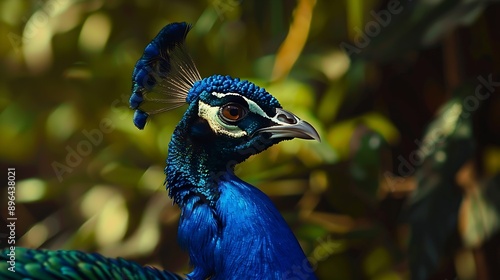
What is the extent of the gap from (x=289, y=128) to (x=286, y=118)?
0.02 metres

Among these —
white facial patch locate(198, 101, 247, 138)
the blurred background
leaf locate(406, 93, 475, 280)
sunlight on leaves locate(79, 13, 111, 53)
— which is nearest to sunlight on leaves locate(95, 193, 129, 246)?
the blurred background

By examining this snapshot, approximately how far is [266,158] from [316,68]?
32 cm

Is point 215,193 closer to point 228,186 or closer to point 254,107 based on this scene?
point 228,186

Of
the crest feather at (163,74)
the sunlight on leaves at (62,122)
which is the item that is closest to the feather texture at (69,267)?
the crest feather at (163,74)

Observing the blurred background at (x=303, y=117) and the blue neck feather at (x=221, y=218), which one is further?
the blurred background at (x=303, y=117)

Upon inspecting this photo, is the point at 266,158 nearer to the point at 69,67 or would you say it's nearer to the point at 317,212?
the point at 317,212

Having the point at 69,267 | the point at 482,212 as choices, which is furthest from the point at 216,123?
the point at 482,212

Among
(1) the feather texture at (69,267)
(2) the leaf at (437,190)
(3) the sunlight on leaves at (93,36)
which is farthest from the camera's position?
(3) the sunlight on leaves at (93,36)

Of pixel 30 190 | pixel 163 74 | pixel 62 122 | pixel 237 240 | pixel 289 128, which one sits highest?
pixel 62 122

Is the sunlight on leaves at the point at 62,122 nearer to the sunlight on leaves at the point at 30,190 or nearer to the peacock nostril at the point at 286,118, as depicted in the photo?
the sunlight on leaves at the point at 30,190

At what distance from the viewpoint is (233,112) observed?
137 cm

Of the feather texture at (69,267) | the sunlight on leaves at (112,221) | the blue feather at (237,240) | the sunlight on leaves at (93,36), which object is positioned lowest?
the blue feather at (237,240)

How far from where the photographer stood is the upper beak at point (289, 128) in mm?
1339

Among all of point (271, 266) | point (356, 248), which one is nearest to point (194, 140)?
point (271, 266)
